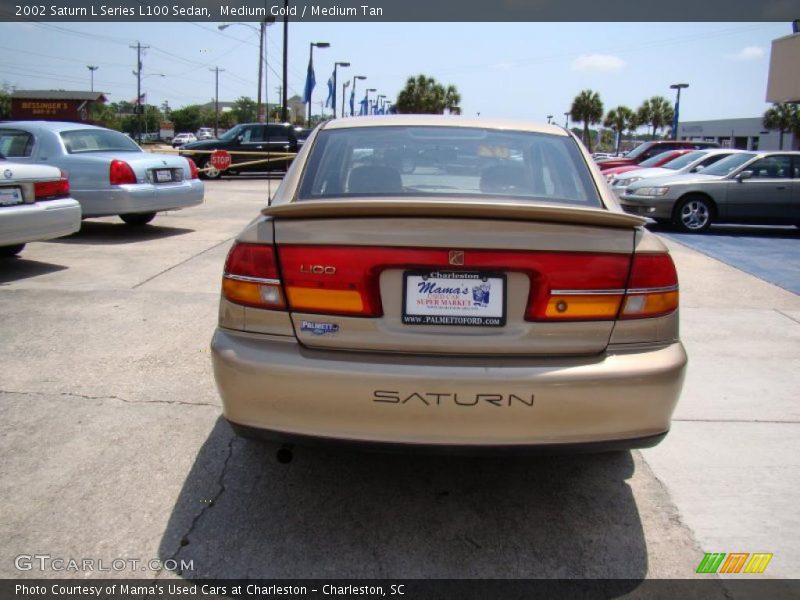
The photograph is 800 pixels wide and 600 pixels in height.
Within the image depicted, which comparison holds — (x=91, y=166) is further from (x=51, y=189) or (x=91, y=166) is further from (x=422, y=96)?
(x=422, y=96)

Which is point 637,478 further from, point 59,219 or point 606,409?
point 59,219

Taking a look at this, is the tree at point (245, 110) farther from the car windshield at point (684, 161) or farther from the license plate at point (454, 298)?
the license plate at point (454, 298)

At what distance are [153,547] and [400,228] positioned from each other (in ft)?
4.88

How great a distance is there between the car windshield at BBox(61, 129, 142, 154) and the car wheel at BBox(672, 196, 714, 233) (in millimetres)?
9251

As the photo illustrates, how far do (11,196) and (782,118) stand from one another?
65.2 metres

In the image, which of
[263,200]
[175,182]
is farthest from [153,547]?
[263,200]

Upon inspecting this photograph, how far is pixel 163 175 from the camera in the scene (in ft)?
33.1

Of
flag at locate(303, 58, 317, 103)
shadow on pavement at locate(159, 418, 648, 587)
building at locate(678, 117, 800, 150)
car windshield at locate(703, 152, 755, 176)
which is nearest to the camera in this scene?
shadow on pavement at locate(159, 418, 648, 587)

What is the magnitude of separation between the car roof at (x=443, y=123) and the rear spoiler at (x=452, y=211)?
125cm

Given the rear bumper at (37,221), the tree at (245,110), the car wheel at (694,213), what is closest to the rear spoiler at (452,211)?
the rear bumper at (37,221)

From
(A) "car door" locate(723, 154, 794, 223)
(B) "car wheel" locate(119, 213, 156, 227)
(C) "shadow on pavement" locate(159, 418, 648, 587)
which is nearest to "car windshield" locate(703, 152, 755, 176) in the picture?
(A) "car door" locate(723, 154, 794, 223)

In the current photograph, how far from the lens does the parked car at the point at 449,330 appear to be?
2.44 m

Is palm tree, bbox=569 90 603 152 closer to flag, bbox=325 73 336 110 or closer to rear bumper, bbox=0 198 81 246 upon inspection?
flag, bbox=325 73 336 110

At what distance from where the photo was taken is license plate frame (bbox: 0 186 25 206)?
672 cm
